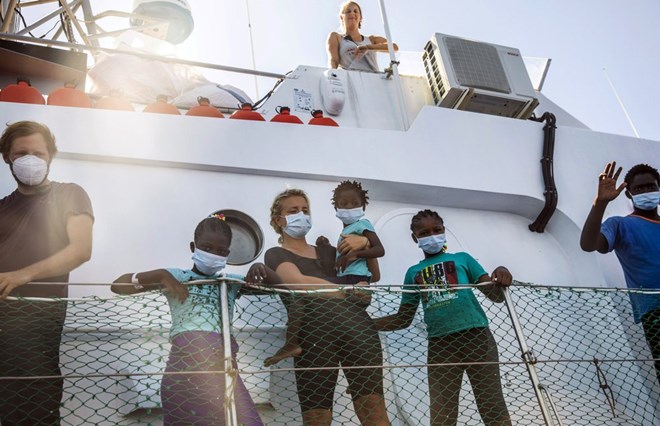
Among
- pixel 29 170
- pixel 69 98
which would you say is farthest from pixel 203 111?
pixel 29 170

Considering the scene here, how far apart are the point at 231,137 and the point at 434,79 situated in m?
1.80

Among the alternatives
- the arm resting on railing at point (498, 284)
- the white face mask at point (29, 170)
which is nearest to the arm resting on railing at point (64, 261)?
the white face mask at point (29, 170)

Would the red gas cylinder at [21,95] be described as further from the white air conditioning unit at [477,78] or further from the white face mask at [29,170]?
the white air conditioning unit at [477,78]

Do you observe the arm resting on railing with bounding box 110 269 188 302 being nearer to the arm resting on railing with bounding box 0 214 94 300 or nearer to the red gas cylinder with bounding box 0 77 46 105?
the arm resting on railing with bounding box 0 214 94 300

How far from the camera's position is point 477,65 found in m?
4.50

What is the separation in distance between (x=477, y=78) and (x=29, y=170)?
10.3 feet

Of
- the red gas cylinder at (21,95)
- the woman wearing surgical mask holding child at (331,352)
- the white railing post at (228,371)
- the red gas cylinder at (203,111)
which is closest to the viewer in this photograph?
the white railing post at (228,371)

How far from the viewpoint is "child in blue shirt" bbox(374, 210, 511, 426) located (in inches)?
86.6

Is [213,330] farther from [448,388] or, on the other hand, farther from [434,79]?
[434,79]

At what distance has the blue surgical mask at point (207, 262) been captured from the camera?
2266mm

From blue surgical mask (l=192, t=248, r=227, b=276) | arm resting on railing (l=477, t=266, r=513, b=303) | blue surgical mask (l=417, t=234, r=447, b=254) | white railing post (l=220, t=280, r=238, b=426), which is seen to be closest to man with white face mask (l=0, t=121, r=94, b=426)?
blue surgical mask (l=192, t=248, r=227, b=276)

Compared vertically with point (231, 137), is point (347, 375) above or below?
below

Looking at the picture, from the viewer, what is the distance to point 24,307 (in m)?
1.98

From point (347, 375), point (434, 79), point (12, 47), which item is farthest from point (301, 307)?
point (12, 47)
